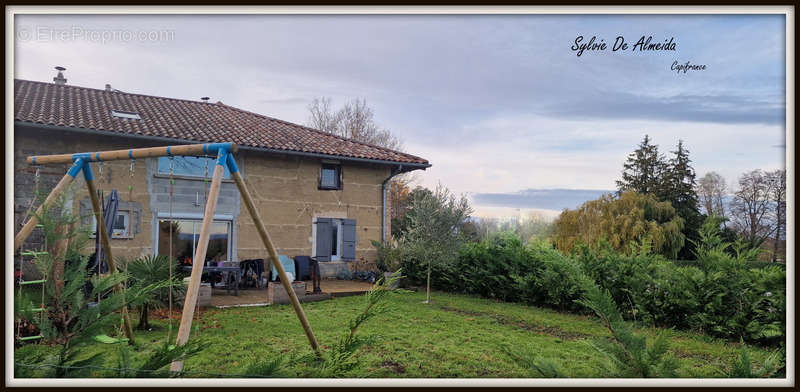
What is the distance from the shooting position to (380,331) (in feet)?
22.5

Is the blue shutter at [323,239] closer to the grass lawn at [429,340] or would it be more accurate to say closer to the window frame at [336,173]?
the window frame at [336,173]

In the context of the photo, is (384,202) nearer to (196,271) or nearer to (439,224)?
(439,224)

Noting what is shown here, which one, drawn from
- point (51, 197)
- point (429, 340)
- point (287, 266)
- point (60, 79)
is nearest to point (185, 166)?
point (287, 266)

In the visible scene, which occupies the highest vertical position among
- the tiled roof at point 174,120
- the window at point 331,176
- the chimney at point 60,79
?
the chimney at point 60,79

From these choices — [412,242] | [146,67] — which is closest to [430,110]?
[412,242]

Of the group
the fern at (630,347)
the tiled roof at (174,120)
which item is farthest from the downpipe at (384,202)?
the fern at (630,347)

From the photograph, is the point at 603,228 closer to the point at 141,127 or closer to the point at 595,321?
the point at 595,321

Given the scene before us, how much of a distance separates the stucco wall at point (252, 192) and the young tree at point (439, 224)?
3320 millimetres

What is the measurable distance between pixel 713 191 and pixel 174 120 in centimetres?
1793

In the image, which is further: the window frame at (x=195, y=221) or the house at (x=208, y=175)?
the window frame at (x=195, y=221)

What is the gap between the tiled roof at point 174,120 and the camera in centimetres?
1020

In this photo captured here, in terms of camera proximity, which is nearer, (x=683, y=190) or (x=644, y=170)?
(x=683, y=190)

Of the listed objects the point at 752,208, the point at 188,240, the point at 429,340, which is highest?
the point at 752,208

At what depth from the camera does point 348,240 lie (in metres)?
12.7
